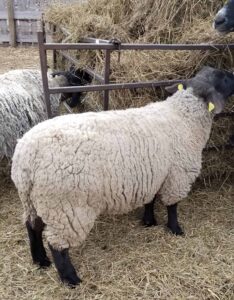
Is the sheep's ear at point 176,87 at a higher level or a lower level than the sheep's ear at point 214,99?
higher

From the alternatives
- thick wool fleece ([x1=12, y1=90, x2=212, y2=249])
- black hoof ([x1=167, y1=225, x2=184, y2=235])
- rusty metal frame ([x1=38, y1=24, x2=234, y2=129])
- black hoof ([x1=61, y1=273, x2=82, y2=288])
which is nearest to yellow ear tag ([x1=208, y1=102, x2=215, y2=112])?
thick wool fleece ([x1=12, y1=90, x2=212, y2=249])

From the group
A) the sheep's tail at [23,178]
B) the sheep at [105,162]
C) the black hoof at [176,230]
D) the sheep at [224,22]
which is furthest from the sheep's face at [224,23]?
the sheep's tail at [23,178]

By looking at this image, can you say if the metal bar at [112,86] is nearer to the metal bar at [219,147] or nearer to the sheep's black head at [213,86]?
the sheep's black head at [213,86]

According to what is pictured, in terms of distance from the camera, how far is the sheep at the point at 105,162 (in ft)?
7.93

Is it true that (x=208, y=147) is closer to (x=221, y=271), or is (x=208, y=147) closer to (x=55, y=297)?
(x=221, y=271)

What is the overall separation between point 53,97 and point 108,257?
7.04 feet

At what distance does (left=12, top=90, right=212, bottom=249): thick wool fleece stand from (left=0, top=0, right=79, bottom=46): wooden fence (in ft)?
29.3

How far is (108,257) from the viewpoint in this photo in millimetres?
2967

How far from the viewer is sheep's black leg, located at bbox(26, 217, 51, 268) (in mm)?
2689

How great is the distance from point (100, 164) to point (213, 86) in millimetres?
1228

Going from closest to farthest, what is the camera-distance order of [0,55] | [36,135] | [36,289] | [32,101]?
[36,135] → [36,289] → [32,101] → [0,55]

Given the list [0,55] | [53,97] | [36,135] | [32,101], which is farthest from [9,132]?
[0,55]

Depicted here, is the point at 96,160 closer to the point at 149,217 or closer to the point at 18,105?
the point at 149,217

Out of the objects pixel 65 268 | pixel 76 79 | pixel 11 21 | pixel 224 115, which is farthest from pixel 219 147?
pixel 11 21
